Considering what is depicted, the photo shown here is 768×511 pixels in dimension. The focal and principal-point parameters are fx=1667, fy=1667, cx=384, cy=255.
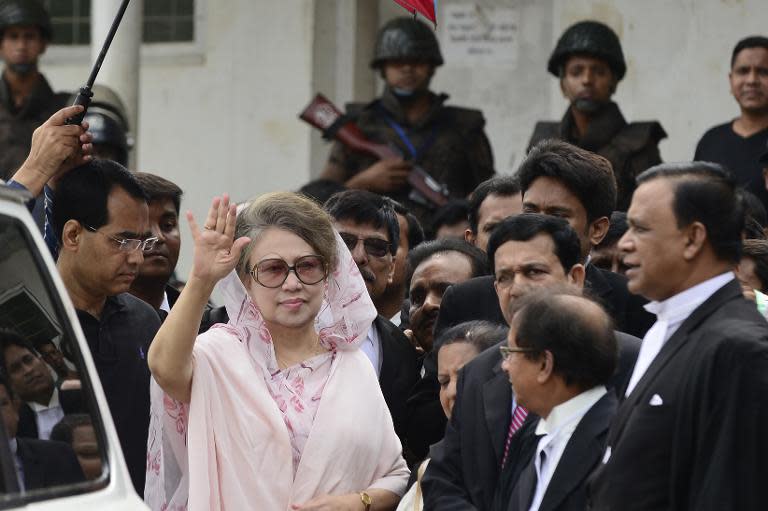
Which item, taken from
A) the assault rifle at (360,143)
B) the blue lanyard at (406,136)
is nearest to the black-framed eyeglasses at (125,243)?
the assault rifle at (360,143)

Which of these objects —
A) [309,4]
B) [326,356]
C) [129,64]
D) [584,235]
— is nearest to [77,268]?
[326,356]

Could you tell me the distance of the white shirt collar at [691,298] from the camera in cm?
466

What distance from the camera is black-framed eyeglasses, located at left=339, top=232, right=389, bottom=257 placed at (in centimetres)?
724

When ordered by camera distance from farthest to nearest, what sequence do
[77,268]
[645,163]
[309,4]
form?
1. [309,4]
2. [645,163]
3. [77,268]

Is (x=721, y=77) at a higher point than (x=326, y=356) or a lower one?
higher

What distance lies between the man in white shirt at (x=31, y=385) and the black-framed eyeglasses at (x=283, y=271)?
1.33 meters

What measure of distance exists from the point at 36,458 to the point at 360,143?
5.90 m

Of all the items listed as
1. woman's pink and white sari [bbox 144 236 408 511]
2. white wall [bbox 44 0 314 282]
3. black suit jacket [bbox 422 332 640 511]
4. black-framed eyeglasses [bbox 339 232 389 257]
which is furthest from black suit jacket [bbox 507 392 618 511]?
white wall [bbox 44 0 314 282]

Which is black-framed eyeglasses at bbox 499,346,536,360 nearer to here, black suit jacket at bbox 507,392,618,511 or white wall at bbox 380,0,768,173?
black suit jacket at bbox 507,392,618,511

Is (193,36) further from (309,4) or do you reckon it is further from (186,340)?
(186,340)

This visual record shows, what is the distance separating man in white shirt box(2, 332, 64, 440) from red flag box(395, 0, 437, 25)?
2.37m

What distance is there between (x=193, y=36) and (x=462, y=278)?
624 centimetres

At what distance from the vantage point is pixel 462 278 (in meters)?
7.18

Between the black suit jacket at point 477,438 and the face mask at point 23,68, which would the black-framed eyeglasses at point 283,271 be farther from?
the face mask at point 23,68
